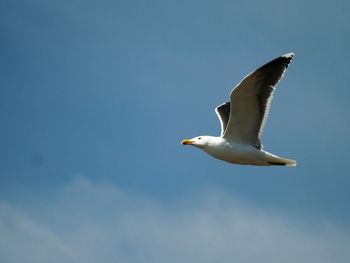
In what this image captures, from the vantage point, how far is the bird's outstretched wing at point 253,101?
15656 millimetres

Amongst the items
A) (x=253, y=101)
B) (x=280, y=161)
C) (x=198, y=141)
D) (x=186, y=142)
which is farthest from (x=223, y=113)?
(x=280, y=161)

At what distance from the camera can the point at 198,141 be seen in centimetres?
1708

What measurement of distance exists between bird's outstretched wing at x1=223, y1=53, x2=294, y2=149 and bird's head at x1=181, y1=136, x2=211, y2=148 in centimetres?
48

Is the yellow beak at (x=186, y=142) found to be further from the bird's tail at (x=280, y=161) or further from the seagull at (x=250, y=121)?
the bird's tail at (x=280, y=161)

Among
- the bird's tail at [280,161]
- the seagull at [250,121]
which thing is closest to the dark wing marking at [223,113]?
the seagull at [250,121]

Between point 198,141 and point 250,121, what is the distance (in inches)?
56.7

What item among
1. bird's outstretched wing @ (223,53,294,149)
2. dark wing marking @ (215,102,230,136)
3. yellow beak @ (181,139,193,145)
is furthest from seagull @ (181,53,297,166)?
dark wing marking @ (215,102,230,136)

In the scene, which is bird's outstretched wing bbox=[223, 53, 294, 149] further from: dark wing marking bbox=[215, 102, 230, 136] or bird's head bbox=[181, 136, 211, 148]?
dark wing marking bbox=[215, 102, 230, 136]

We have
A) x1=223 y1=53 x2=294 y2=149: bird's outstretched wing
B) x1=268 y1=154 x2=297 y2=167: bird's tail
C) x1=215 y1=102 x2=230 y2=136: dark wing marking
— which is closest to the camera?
x1=223 y1=53 x2=294 y2=149: bird's outstretched wing

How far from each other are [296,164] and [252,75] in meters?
2.44

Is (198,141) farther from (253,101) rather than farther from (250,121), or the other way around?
(253,101)

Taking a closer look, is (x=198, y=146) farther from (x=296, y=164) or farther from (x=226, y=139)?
(x=296, y=164)

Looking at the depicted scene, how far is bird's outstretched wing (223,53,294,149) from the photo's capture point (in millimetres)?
15656

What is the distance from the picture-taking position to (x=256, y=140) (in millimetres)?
16562
